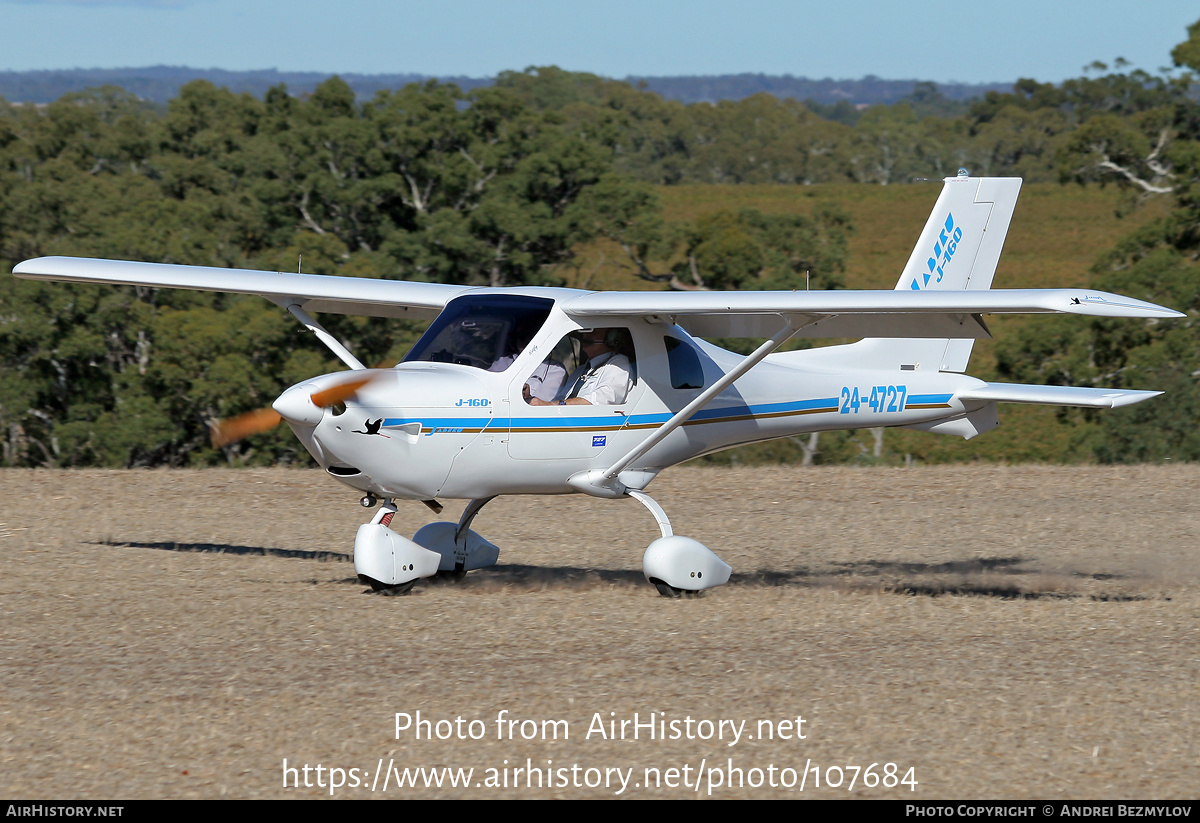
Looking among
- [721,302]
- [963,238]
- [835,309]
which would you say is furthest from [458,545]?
[963,238]

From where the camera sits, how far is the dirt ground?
6109 mm

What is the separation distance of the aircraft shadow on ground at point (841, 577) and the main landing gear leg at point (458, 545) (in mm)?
104

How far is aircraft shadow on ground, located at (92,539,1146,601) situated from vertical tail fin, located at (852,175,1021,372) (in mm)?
1990

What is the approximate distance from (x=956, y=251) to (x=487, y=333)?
502cm

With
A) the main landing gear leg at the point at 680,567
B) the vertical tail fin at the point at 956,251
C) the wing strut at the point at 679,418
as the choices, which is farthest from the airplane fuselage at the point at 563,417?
the main landing gear leg at the point at 680,567

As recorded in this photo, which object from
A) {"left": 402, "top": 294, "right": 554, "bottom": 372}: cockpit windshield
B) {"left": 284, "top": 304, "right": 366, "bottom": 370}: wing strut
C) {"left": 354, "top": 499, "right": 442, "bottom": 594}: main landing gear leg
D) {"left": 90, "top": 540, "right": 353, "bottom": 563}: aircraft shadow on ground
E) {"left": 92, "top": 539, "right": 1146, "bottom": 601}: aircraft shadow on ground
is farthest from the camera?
{"left": 90, "top": 540, "right": 353, "bottom": 563}: aircraft shadow on ground

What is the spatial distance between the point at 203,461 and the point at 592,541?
1991 centimetres

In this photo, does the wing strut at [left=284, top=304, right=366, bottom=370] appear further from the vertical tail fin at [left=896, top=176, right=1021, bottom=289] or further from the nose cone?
the vertical tail fin at [left=896, top=176, right=1021, bottom=289]

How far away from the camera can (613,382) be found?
34.0 ft

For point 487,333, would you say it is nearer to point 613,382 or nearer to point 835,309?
point 613,382

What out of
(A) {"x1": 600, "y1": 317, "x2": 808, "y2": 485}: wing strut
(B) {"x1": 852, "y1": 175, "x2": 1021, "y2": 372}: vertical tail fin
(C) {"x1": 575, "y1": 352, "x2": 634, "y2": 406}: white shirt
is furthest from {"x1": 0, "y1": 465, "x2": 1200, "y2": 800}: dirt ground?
(B) {"x1": 852, "y1": 175, "x2": 1021, "y2": 372}: vertical tail fin

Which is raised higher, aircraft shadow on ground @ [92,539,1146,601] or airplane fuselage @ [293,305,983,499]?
airplane fuselage @ [293,305,983,499]
